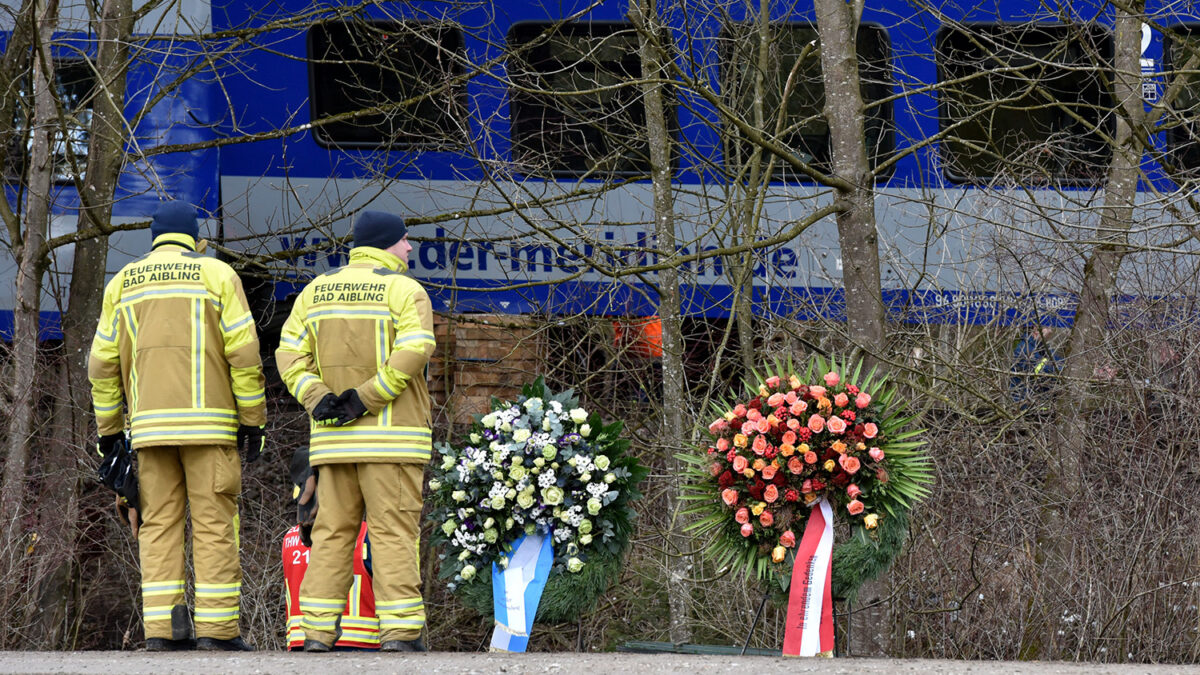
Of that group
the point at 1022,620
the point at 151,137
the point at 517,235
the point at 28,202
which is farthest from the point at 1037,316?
the point at 28,202

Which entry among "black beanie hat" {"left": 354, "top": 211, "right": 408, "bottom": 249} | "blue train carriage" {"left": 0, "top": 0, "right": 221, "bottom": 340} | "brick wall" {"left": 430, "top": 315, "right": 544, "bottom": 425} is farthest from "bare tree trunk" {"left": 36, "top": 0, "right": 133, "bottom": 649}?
"black beanie hat" {"left": 354, "top": 211, "right": 408, "bottom": 249}

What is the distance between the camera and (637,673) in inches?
169

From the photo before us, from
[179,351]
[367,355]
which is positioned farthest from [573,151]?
[179,351]

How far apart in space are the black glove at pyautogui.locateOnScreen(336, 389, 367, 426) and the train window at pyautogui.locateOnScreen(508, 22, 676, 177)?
3804mm

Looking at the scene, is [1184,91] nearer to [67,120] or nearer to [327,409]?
[327,409]

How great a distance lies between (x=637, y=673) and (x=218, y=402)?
7.17ft

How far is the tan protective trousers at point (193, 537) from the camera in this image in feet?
17.8

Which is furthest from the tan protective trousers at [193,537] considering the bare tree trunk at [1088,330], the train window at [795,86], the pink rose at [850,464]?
the train window at [795,86]

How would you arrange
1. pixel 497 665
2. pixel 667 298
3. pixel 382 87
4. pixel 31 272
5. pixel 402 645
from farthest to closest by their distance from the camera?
1. pixel 382 87
2. pixel 667 298
3. pixel 31 272
4. pixel 402 645
5. pixel 497 665

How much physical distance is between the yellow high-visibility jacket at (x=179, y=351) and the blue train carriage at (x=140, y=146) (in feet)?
10.8

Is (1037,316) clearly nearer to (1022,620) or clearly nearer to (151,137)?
(1022,620)

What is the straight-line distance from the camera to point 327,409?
17.3 feet

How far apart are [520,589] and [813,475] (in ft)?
4.12

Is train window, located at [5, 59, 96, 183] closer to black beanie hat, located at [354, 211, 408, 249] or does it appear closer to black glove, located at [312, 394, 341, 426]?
black beanie hat, located at [354, 211, 408, 249]
